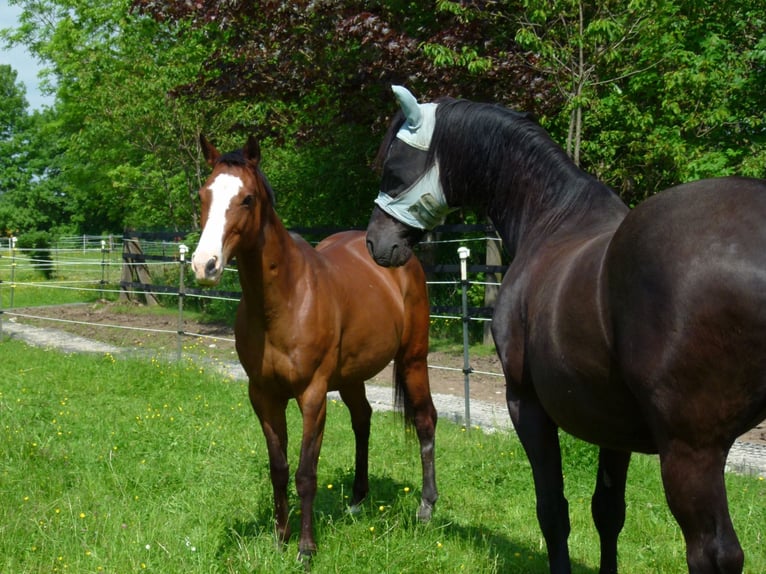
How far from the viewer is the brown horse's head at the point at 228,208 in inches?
133

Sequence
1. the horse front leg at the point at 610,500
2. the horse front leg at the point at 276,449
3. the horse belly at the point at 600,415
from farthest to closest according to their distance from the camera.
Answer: the horse front leg at the point at 276,449 → the horse front leg at the point at 610,500 → the horse belly at the point at 600,415

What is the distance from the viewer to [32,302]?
1927 centimetres

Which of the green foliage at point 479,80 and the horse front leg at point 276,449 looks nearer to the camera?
the horse front leg at point 276,449

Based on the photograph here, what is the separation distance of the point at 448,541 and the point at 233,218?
2.01 metres

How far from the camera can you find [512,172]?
3.13 m

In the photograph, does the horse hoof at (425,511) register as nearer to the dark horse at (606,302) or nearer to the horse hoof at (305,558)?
the horse hoof at (305,558)

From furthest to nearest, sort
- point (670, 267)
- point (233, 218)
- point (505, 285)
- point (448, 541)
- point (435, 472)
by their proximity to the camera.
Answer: point (435, 472) < point (448, 541) < point (233, 218) < point (505, 285) < point (670, 267)

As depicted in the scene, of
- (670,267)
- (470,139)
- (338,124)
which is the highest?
(338,124)

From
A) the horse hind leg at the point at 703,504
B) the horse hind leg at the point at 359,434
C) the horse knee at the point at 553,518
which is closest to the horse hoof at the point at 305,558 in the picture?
the horse hind leg at the point at 359,434

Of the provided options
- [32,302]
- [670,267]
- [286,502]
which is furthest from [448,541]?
[32,302]

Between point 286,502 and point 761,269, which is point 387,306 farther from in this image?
point 761,269

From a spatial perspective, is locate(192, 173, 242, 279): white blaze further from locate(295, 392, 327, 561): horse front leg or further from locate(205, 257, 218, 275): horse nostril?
locate(295, 392, 327, 561): horse front leg

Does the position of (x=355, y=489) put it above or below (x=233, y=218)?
below

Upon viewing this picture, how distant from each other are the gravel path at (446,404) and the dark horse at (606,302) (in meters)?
2.99
